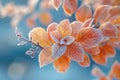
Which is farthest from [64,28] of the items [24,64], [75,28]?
[24,64]

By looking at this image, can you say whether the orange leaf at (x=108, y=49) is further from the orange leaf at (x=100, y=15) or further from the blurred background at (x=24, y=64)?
the blurred background at (x=24, y=64)

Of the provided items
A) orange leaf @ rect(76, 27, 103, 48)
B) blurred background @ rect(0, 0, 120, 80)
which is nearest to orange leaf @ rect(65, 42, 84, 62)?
orange leaf @ rect(76, 27, 103, 48)

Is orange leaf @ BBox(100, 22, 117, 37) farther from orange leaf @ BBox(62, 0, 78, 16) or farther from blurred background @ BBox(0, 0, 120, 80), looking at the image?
blurred background @ BBox(0, 0, 120, 80)

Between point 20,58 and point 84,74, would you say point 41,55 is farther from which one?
point 20,58

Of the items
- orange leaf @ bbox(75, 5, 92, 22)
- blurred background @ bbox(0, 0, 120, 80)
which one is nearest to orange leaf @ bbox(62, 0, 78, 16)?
orange leaf @ bbox(75, 5, 92, 22)

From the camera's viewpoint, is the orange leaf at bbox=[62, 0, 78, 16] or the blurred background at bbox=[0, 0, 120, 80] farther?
the blurred background at bbox=[0, 0, 120, 80]

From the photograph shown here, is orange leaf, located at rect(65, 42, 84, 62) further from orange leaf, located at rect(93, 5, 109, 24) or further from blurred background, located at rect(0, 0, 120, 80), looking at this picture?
blurred background, located at rect(0, 0, 120, 80)

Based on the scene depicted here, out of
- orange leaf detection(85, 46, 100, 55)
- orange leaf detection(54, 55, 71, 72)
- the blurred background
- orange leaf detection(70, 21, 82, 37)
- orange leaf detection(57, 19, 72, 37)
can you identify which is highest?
orange leaf detection(57, 19, 72, 37)

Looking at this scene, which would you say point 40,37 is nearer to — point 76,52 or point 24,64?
point 76,52

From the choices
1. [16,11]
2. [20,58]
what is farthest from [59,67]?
[20,58]

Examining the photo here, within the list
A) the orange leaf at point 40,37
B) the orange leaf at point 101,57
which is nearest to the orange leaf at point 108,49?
the orange leaf at point 101,57

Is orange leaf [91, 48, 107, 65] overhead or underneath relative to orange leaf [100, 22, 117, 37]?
underneath
